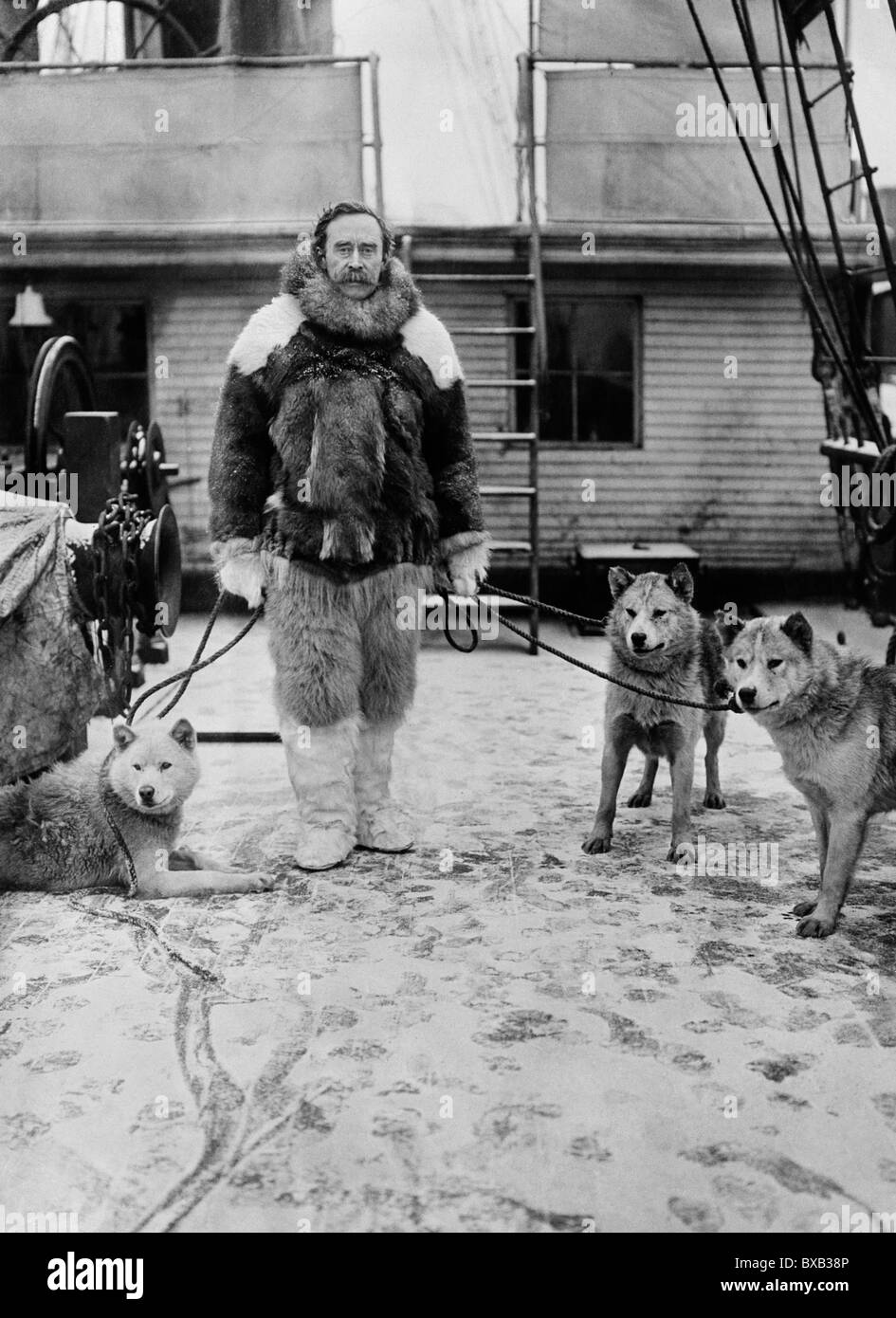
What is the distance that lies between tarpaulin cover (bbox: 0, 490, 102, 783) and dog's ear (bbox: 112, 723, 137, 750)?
39cm

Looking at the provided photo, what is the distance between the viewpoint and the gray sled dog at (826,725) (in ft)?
11.9

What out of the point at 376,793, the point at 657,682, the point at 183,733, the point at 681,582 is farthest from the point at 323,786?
the point at 681,582

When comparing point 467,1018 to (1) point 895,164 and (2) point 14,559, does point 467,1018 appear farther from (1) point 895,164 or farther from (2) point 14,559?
(1) point 895,164

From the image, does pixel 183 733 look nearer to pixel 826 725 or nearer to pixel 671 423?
pixel 826 725

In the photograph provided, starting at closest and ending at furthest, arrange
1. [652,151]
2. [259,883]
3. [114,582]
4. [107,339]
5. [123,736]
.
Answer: [123,736] → [259,883] → [114,582] → [652,151] → [107,339]

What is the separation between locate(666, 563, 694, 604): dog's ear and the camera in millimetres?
4422

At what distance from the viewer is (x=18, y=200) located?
33.2 ft

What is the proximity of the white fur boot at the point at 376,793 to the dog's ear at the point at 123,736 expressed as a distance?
0.86m

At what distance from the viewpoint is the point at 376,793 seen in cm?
467

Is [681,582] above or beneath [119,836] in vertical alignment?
above

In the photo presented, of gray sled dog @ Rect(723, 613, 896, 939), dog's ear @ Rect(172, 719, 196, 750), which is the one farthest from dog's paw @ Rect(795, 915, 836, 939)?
dog's ear @ Rect(172, 719, 196, 750)

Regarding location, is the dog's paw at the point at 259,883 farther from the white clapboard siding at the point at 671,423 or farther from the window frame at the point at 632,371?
the window frame at the point at 632,371

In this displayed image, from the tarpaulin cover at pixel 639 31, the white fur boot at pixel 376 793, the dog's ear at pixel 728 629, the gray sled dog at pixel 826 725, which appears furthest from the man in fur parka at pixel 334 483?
the tarpaulin cover at pixel 639 31

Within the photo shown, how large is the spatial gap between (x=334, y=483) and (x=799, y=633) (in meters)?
1.55
